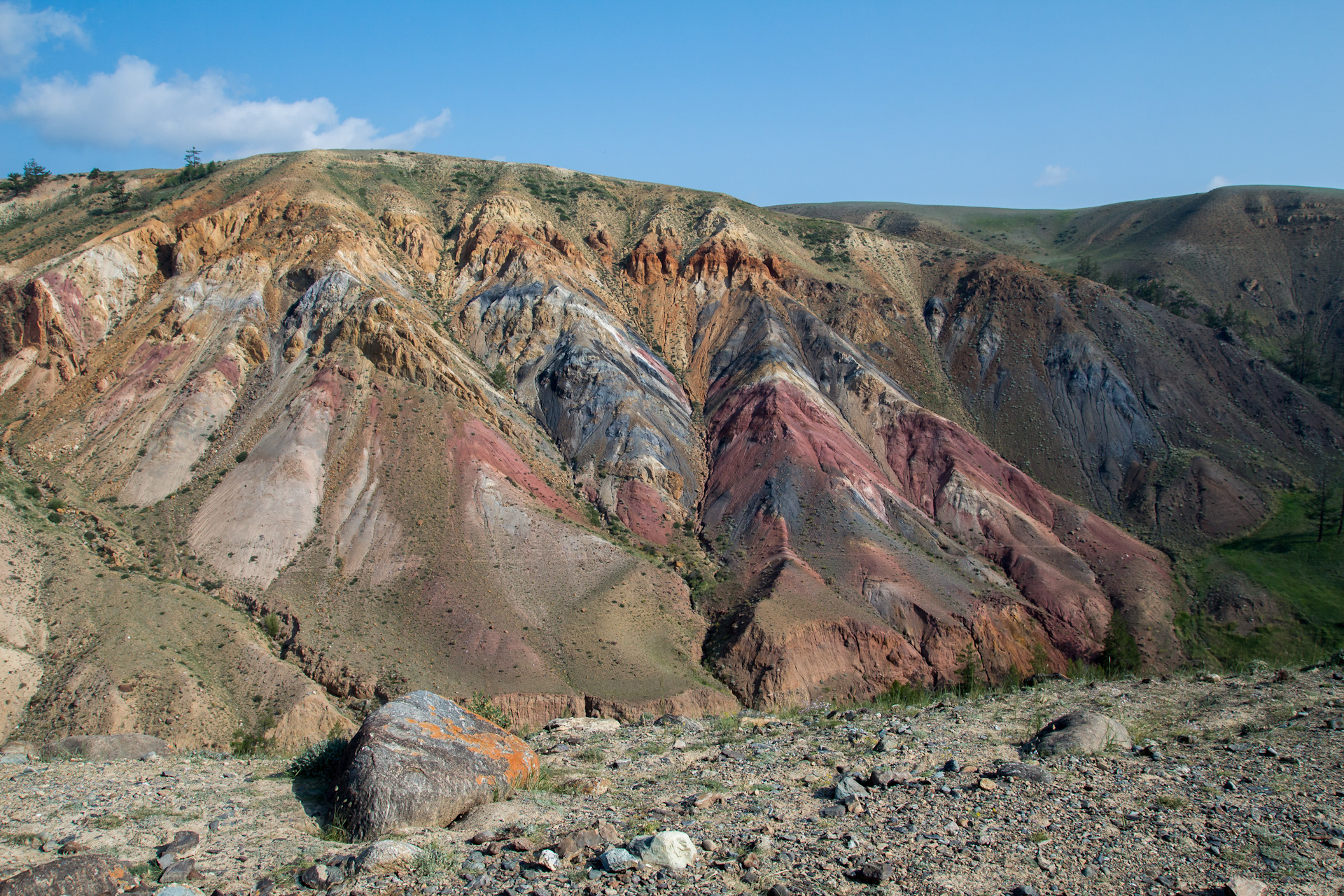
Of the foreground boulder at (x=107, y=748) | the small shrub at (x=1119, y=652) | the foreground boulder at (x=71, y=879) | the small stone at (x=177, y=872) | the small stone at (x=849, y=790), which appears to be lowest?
the small shrub at (x=1119, y=652)

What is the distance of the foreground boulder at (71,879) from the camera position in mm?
7535

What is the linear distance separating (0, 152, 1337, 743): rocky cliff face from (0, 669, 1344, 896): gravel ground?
1665cm

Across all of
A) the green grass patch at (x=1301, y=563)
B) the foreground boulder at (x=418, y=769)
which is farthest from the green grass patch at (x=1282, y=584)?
the foreground boulder at (x=418, y=769)

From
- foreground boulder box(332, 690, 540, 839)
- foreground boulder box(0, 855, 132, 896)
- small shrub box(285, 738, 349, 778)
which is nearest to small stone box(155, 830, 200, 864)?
foreground boulder box(0, 855, 132, 896)

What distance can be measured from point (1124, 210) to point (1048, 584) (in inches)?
4260

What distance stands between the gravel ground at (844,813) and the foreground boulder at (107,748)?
1.79 metres

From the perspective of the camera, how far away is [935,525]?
150ft

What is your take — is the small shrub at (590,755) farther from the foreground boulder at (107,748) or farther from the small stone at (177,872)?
the foreground boulder at (107,748)

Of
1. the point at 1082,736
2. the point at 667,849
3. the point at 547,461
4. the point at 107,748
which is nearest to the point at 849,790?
the point at 667,849

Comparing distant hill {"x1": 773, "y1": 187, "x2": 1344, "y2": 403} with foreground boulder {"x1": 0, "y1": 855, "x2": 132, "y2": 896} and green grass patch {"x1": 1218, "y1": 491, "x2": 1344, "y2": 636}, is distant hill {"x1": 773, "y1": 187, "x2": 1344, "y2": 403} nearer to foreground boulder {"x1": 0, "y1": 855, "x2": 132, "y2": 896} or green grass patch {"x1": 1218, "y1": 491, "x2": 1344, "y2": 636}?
green grass patch {"x1": 1218, "y1": 491, "x2": 1344, "y2": 636}

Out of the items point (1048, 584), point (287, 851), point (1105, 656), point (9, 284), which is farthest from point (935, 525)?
point (9, 284)

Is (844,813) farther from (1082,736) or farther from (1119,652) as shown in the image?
(1119,652)

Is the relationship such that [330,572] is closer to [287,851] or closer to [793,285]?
[287,851]

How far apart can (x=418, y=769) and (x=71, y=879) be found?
3.92 meters
